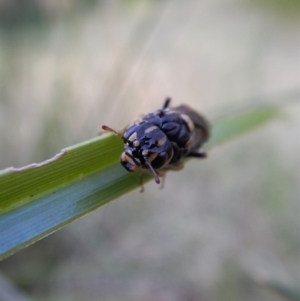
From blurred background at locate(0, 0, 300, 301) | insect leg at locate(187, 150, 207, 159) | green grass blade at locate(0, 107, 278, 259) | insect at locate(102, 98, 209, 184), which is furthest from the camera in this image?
blurred background at locate(0, 0, 300, 301)

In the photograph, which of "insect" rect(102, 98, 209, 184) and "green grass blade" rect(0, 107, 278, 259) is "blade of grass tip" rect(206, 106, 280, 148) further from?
"green grass blade" rect(0, 107, 278, 259)

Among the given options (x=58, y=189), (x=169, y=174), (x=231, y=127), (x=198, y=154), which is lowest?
(x=169, y=174)

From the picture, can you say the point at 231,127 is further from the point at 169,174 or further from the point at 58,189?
the point at 169,174

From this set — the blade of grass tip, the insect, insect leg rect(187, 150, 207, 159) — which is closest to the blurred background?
the blade of grass tip

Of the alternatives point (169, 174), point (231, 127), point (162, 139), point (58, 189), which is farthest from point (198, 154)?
point (169, 174)

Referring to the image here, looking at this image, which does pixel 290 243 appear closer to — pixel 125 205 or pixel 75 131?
pixel 125 205
